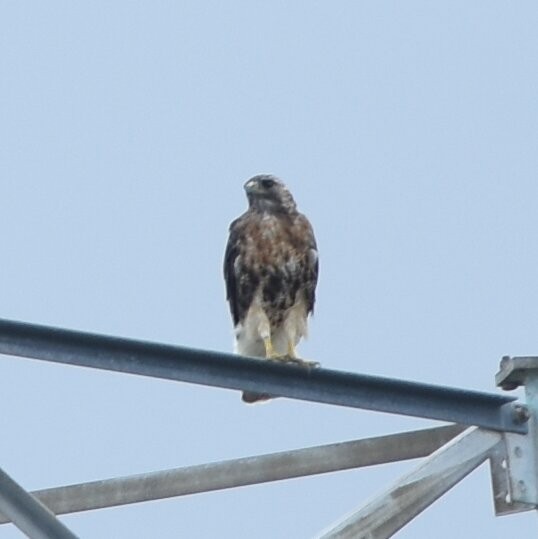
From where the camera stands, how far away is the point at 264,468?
568 cm

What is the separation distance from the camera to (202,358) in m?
5.23

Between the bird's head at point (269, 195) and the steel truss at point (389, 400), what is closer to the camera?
the steel truss at point (389, 400)

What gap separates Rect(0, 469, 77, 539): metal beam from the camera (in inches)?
180

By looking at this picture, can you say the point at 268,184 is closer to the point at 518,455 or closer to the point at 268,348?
the point at 268,348

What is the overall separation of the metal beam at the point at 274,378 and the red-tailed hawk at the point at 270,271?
3087 millimetres

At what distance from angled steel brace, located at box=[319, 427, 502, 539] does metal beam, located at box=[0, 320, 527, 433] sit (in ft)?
0.23

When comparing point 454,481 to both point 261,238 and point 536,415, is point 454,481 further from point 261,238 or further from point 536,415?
point 261,238

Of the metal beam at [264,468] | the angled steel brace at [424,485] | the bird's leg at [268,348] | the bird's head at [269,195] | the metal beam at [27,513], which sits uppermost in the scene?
the bird's head at [269,195]

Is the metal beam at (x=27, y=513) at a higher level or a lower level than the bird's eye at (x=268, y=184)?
lower

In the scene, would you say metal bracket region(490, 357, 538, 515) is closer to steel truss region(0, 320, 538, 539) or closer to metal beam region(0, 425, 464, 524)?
steel truss region(0, 320, 538, 539)

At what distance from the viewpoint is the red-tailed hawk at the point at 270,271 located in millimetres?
8578

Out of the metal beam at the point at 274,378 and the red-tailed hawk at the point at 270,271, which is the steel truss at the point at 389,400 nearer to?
the metal beam at the point at 274,378

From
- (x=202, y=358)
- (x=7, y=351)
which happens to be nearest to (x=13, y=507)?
(x=7, y=351)

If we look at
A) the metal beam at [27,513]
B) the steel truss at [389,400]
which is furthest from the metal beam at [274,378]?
the metal beam at [27,513]
